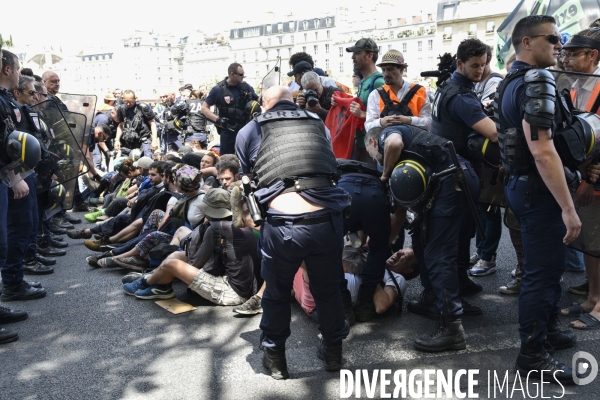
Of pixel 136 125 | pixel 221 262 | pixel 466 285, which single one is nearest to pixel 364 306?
pixel 466 285

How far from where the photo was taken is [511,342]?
4312mm

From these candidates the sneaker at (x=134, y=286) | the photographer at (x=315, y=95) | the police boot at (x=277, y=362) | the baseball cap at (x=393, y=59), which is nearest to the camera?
the police boot at (x=277, y=362)

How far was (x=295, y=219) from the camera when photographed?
145 inches

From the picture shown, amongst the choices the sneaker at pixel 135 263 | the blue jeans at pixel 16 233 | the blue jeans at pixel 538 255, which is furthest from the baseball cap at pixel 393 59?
the blue jeans at pixel 16 233

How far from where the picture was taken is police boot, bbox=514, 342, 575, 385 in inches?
143

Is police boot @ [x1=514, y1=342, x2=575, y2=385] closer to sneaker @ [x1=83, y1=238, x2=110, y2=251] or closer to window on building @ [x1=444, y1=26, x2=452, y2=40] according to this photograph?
sneaker @ [x1=83, y1=238, x2=110, y2=251]

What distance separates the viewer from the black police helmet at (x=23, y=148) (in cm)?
481

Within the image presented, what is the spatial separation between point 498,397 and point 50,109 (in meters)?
5.23

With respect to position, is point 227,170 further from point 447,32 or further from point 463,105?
point 447,32

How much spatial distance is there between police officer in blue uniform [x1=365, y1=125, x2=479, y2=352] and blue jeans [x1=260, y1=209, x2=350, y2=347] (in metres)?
0.66

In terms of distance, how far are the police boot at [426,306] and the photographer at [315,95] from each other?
8.24 ft

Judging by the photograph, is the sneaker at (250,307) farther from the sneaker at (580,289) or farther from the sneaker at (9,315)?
the sneaker at (580,289)

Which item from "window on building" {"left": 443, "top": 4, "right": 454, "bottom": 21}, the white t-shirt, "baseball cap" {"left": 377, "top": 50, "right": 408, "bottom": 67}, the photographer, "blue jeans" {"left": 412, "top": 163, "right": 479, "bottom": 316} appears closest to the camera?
"blue jeans" {"left": 412, "top": 163, "right": 479, "bottom": 316}

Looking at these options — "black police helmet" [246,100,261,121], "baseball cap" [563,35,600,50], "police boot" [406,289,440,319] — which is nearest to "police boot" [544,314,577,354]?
"police boot" [406,289,440,319]
